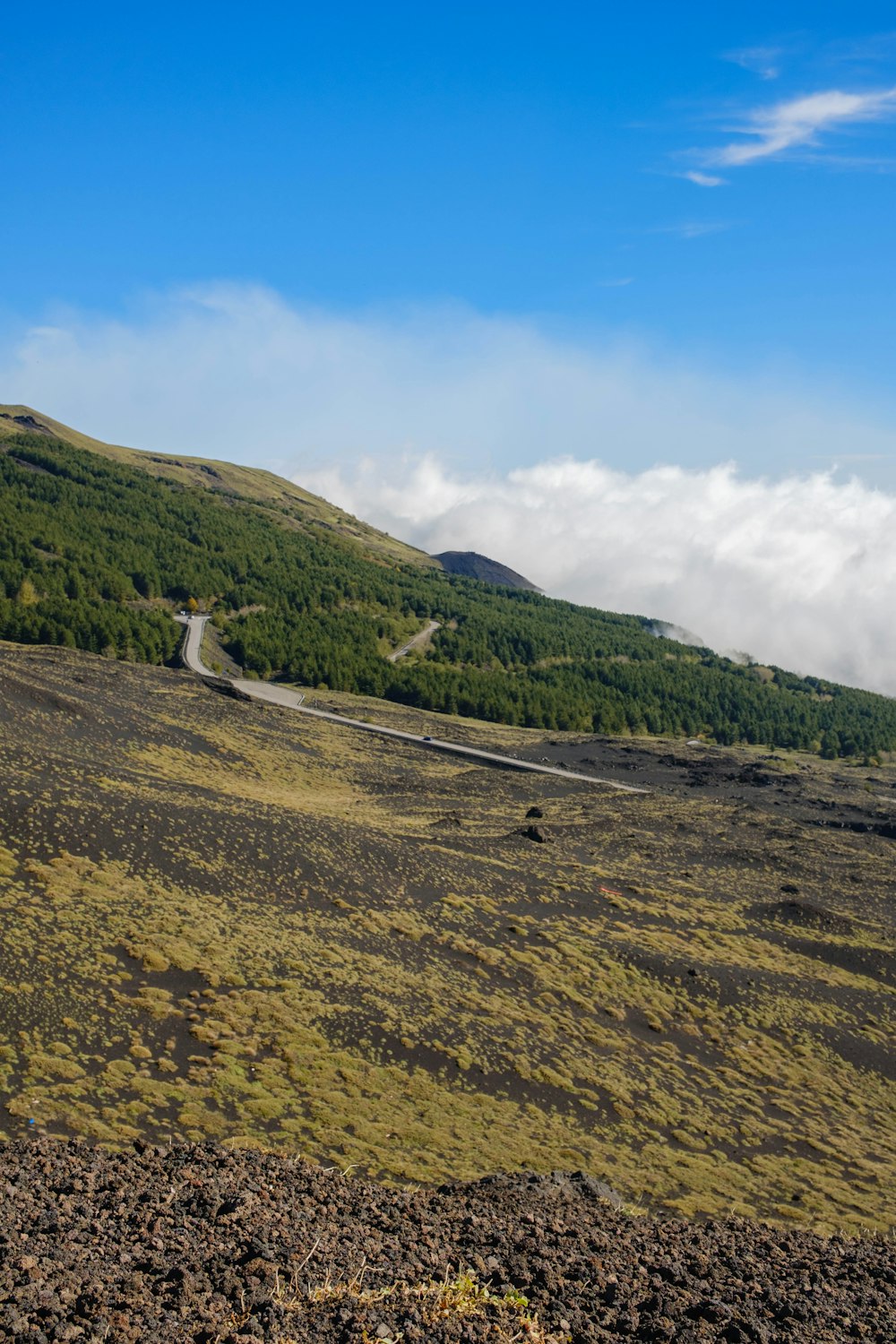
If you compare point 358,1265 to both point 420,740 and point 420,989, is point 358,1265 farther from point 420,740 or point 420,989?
point 420,740

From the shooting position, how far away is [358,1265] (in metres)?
12.7

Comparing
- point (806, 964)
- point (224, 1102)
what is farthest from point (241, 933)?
point (806, 964)

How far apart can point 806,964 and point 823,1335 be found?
132 feet

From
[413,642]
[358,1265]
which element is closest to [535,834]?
[358,1265]

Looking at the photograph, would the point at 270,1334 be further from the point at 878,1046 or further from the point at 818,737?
the point at 818,737

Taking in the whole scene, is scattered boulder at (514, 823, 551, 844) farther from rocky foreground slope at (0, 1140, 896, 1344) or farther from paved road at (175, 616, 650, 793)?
rocky foreground slope at (0, 1140, 896, 1344)

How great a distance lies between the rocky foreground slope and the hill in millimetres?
4979

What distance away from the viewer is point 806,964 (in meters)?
49.5

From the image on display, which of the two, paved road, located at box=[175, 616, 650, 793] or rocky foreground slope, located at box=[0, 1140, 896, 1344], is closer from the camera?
rocky foreground slope, located at box=[0, 1140, 896, 1344]

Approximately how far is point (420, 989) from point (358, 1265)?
2221 centimetres

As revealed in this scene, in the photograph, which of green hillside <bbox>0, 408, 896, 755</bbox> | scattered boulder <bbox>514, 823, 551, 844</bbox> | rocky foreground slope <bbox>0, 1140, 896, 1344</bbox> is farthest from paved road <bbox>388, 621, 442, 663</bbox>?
rocky foreground slope <bbox>0, 1140, 896, 1344</bbox>

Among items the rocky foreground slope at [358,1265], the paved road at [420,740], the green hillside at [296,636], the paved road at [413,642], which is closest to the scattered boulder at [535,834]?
the paved road at [420,740]

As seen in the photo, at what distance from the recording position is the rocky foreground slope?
10812 millimetres

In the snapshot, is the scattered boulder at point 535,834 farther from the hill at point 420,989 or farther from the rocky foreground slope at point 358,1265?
the rocky foreground slope at point 358,1265
